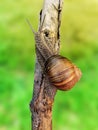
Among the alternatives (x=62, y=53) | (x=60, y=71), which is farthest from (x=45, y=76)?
(x=62, y=53)

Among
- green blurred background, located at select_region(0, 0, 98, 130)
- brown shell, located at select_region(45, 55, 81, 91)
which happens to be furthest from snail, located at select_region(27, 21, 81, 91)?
green blurred background, located at select_region(0, 0, 98, 130)

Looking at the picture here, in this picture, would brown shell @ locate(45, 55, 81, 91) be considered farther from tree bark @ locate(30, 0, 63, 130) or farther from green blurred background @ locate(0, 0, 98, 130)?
green blurred background @ locate(0, 0, 98, 130)

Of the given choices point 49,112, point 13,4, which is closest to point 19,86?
point 13,4

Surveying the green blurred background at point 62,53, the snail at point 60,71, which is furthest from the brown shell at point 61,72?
the green blurred background at point 62,53

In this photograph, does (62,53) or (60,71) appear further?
(62,53)

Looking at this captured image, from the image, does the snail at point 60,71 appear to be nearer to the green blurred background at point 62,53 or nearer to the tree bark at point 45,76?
the tree bark at point 45,76

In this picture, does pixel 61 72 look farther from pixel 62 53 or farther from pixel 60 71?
pixel 62 53
